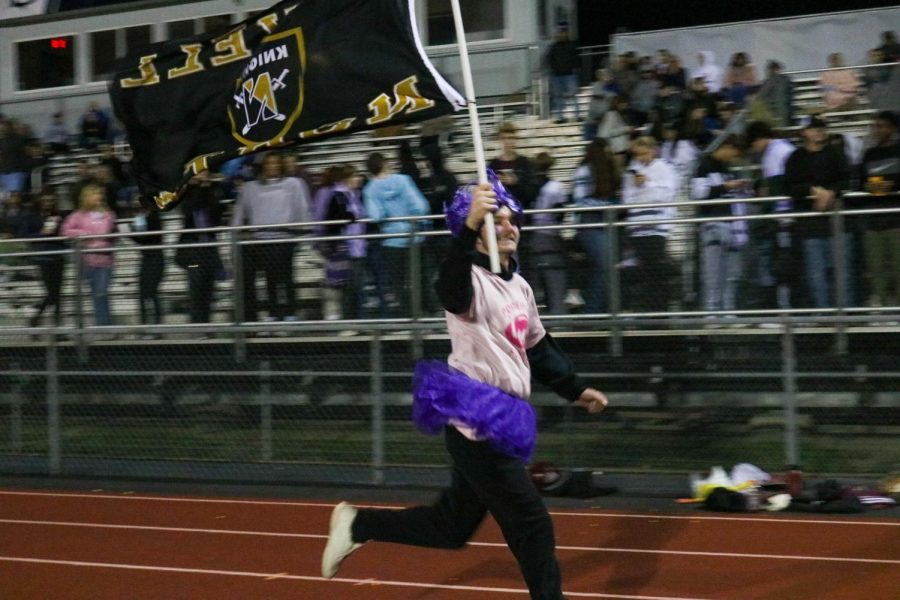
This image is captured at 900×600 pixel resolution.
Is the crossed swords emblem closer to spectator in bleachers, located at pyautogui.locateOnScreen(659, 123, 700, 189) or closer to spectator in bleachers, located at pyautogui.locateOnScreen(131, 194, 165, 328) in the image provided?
spectator in bleachers, located at pyautogui.locateOnScreen(131, 194, 165, 328)

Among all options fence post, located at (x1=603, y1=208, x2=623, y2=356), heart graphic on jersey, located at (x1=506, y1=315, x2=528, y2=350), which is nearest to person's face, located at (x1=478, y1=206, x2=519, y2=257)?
heart graphic on jersey, located at (x1=506, y1=315, x2=528, y2=350)

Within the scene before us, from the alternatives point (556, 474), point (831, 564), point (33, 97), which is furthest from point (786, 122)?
point (33, 97)

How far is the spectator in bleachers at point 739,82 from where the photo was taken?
16078 mm

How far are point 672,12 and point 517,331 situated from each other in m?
24.3

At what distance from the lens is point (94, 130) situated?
21203 millimetres

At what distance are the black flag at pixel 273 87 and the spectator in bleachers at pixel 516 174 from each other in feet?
14.6

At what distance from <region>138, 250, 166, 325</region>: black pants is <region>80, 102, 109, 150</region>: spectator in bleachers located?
934cm

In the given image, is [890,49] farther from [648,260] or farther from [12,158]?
[12,158]

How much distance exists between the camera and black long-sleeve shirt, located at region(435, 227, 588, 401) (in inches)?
217

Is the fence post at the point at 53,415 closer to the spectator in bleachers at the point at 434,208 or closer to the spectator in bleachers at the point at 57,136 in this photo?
the spectator in bleachers at the point at 434,208

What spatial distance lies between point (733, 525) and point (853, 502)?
0.93m

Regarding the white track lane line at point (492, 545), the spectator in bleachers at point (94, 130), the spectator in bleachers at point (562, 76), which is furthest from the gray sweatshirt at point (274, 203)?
the spectator in bleachers at point (94, 130)

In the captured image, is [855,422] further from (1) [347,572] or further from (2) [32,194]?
(2) [32,194]

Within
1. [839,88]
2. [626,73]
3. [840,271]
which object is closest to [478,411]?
[840,271]
